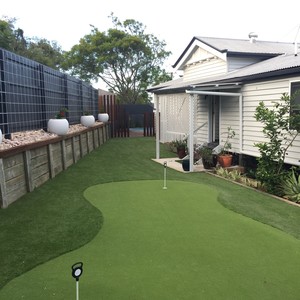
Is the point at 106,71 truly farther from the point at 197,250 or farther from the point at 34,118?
the point at 197,250

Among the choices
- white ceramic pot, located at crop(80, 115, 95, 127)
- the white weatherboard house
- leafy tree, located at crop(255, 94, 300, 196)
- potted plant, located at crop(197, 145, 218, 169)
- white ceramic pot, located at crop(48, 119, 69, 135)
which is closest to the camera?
leafy tree, located at crop(255, 94, 300, 196)

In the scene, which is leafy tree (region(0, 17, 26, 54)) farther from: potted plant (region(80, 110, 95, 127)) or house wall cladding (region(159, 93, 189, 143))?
potted plant (region(80, 110, 95, 127))

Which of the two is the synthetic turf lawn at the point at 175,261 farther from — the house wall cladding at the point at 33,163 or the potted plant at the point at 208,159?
the potted plant at the point at 208,159

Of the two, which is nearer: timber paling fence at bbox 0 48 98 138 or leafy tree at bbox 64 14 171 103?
timber paling fence at bbox 0 48 98 138

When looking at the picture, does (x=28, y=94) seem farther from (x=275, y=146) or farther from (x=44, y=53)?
(x=44, y=53)

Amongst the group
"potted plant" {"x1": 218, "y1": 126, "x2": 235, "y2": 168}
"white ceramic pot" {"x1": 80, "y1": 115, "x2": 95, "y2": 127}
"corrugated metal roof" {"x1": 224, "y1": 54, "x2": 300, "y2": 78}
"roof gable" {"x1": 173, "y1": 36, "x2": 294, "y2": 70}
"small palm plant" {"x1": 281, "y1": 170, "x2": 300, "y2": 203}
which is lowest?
"small palm plant" {"x1": 281, "y1": 170, "x2": 300, "y2": 203}

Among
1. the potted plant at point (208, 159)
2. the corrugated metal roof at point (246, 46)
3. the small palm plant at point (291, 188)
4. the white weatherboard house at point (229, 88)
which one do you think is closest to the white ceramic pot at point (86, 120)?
the white weatherboard house at point (229, 88)

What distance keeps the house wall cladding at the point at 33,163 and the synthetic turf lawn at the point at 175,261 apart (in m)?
1.57

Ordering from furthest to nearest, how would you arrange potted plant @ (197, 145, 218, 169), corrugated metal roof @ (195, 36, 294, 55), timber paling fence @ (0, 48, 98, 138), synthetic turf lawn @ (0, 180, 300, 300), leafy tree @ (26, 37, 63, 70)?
leafy tree @ (26, 37, 63, 70) < corrugated metal roof @ (195, 36, 294, 55) < potted plant @ (197, 145, 218, 169) < timber paling fence @ (0, 48, 98, 138) < synthetic turf lawn @ (0, 180, 300, 300)

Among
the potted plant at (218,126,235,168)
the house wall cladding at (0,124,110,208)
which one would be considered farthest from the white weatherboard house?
the house wall cladding at (0,124,110,208)

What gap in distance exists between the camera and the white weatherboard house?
29.2ft

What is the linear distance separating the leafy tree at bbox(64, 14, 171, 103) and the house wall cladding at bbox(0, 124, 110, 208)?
1927cm

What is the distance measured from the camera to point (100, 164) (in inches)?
416

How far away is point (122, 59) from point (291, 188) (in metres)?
24.3
